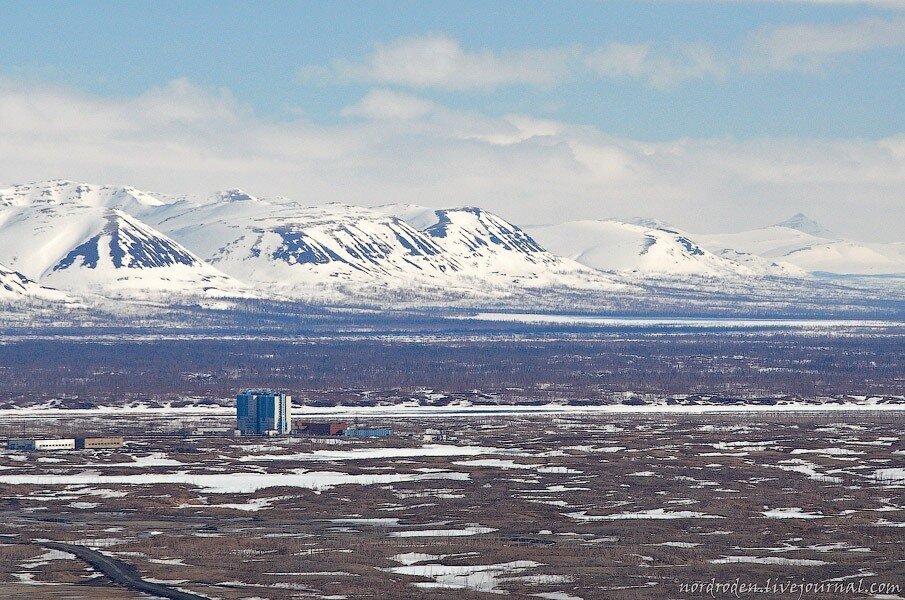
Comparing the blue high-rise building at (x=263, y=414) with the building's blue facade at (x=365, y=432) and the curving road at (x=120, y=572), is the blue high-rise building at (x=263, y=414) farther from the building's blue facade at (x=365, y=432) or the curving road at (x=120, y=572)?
the curving road at (x=120, y=572)

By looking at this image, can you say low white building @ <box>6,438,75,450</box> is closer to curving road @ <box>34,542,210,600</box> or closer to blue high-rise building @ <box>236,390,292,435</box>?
blue high-rise building @ <box>236,390,292,435</box>

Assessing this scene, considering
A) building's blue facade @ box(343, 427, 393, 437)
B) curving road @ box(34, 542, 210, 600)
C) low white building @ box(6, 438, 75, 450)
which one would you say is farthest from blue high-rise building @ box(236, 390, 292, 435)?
curving road @ box(34, 542, 210, 600)

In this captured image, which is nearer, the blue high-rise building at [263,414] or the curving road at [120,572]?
the curving road at [120,572]

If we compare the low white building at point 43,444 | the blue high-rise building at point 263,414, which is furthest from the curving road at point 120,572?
the blue high-rise building at point 263,414

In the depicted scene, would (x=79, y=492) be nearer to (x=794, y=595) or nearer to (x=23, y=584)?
(x=23, y=584)

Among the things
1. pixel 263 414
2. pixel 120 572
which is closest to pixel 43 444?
pixel 263 414

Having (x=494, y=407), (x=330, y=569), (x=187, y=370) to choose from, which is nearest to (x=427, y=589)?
(x=330, y=569)

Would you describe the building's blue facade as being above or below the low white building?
below

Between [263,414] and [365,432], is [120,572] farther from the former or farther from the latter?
[263,414]
